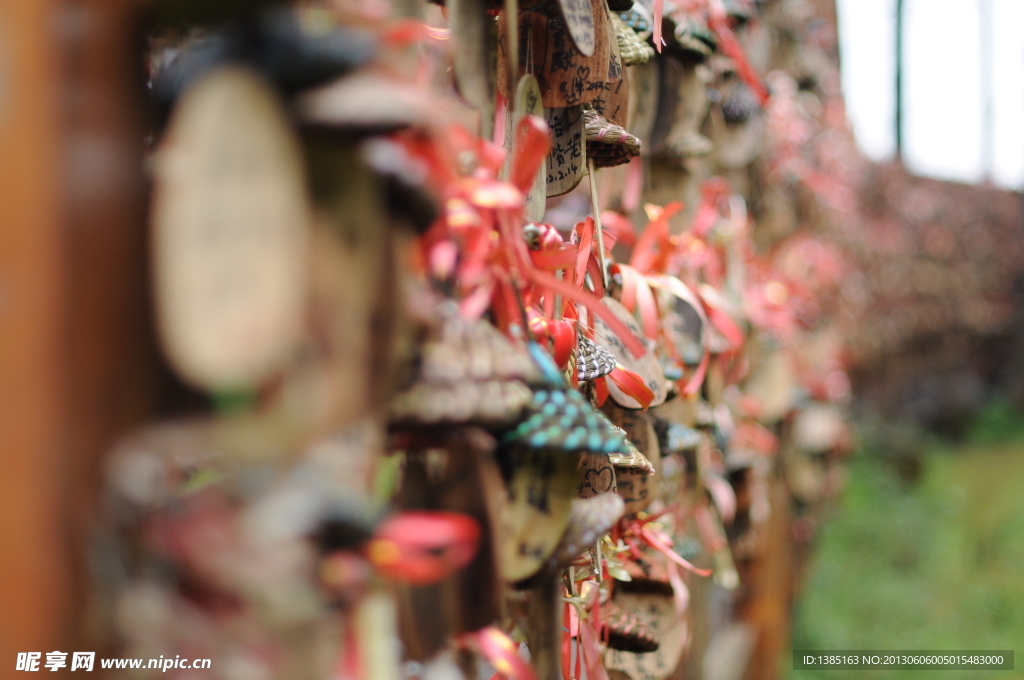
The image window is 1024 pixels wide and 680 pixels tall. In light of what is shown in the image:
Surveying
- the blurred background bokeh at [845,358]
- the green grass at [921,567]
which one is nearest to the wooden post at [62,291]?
the blurred background bokeh at [845,358]

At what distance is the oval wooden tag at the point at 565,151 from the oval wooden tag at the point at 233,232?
1.04ft

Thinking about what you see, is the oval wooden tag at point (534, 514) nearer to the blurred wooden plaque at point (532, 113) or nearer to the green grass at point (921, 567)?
the blurred wooden plaque at point (532, 113)

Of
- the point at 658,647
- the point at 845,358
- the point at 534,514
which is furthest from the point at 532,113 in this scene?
the point at 845,358

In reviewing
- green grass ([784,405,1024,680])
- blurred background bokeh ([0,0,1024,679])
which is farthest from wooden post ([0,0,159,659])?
green grass ([784,405,1024,680])

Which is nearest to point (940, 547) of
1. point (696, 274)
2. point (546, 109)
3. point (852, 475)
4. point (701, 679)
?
point (852, 475)

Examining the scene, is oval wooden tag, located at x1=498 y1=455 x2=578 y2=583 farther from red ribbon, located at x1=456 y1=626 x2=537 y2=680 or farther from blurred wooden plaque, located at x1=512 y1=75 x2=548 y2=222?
blurred wooden plaque, located at x1=512 y1=75 x2=548 y2=222

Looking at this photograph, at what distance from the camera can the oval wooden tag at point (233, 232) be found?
0.80ft

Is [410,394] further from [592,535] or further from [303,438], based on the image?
[592,535]

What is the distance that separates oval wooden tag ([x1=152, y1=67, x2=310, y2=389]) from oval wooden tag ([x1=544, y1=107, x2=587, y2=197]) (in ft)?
1.04

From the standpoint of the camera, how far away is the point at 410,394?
0.29 metres

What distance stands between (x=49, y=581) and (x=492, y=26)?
35 centimetres

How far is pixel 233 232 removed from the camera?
25 centimetres

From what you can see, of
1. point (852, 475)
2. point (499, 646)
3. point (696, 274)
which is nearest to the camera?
point (499, 646)

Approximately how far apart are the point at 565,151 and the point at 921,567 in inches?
142
